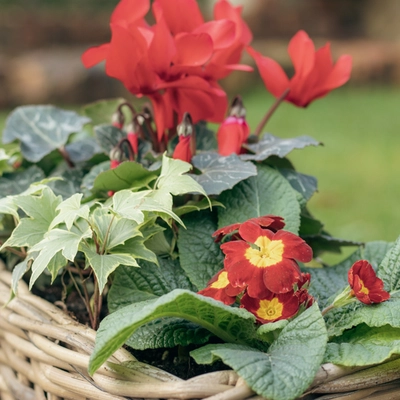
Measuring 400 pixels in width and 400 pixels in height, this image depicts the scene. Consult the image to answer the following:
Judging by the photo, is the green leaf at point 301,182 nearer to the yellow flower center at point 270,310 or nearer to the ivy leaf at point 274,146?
the ivy leaf at point 274,146

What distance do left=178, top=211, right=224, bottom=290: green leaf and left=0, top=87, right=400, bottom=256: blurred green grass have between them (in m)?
1.46

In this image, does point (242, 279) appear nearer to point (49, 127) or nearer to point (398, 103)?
point (49, 127)

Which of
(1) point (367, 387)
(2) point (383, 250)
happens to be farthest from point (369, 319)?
(2) point (383, 250)

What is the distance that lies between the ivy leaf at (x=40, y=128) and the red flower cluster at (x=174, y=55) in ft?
0.86

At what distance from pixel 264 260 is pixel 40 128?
Answer: 727mm

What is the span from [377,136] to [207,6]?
174 inches

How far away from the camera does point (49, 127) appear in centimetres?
138

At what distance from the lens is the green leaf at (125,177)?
40.0 inches

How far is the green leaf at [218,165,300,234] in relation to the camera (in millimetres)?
1004

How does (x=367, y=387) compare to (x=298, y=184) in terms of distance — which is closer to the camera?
(x=367, y=387)

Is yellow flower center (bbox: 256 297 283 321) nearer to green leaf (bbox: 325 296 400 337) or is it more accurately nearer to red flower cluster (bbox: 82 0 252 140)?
green leaf (bbox: 325 296 400 337)

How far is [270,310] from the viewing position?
32.4 inches

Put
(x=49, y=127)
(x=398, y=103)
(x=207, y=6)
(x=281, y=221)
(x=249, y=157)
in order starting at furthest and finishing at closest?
(x=207, y=6) < (x=398, y=103) < (x=49, y=127) < (x=249, y=157) < (x=281, y=221)

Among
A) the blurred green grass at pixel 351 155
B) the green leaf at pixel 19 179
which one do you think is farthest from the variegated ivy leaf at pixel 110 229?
the blurred green grass at pixel 351 155
